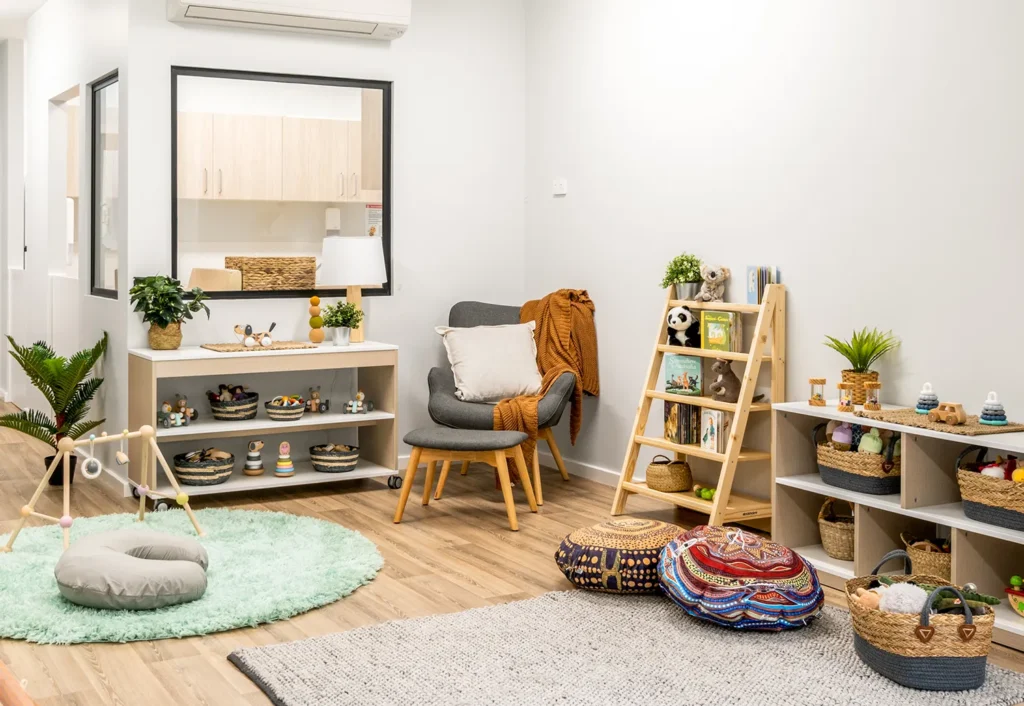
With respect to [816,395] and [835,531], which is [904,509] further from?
[816,395]

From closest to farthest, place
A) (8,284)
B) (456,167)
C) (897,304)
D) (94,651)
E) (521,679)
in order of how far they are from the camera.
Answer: (521,679) < (94,651) < (897,304) < (456,167) < (8,284)

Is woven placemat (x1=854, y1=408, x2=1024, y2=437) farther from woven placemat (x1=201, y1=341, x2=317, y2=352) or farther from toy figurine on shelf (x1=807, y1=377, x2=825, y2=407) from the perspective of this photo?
woven placemat (x1=201, y1=341, x2=317, y2=352)

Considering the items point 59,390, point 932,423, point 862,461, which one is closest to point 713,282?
point 862,461

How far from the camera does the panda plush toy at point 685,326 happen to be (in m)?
4.62

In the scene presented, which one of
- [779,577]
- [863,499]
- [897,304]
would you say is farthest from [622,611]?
[897,304]

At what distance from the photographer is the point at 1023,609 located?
314 centimetres

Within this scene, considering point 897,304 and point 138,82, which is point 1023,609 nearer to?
point 897,304

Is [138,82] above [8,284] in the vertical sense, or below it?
above

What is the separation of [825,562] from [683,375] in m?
1.08

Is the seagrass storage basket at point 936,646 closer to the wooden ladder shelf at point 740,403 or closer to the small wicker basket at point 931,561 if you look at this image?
the small wicker basket at point 931,561

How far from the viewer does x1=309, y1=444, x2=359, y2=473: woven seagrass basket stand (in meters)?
5.21

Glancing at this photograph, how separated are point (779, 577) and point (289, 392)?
2995 millimetres

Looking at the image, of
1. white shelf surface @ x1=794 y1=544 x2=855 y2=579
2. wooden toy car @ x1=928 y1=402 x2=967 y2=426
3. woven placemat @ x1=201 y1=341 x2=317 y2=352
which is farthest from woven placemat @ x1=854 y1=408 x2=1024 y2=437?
woven placemat @ x1=201 y1=341 x2=317 y2=352

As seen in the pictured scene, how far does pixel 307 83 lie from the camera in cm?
546
